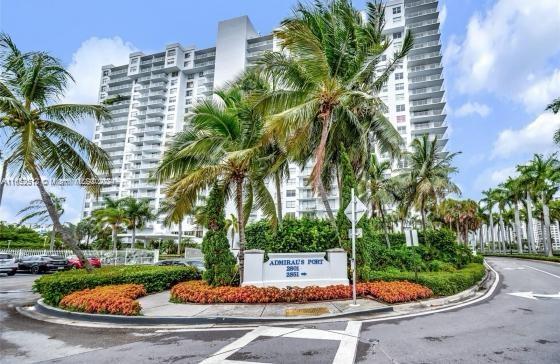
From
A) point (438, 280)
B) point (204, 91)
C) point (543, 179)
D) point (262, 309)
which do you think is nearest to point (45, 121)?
point (262, 309)

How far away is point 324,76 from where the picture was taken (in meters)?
12.6

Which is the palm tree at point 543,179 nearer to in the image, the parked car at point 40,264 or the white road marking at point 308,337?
the white road marking at point 308,337

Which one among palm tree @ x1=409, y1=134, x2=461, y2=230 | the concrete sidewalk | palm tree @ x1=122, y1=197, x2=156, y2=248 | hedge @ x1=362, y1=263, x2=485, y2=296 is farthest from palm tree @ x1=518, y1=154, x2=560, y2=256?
palm tree @ x1=122, y1=197, x2=156, y2=248

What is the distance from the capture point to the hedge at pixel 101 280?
10.3 metres

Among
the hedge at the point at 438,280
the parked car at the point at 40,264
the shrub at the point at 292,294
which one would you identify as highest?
the hedge at the point at 438,280

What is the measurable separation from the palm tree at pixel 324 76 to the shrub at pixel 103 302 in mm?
6763

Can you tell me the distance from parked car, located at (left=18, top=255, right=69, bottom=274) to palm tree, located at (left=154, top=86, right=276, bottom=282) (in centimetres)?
1914

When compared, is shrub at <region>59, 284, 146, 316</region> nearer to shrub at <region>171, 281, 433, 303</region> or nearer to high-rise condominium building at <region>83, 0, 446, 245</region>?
shrub at <region>171, 281, 433, 303</region>

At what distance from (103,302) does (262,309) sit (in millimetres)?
4368

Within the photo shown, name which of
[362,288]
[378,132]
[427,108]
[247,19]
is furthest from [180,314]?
[247,19]

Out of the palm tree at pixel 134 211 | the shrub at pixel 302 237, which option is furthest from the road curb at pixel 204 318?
the palm tree at pixel 134 211

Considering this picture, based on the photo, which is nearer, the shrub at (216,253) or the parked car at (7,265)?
the shrub at (216,253)

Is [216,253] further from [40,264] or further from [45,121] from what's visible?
[40,264]

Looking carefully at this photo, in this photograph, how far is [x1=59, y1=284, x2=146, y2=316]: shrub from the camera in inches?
334
